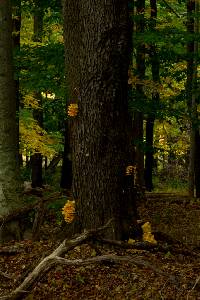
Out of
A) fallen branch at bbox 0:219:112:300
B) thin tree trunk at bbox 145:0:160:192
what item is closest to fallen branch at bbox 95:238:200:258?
fallen branch at bbox 0:219:112:300

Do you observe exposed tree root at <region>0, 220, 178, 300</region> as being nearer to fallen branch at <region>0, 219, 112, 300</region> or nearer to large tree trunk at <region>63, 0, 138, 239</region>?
fallen branch at <region>0, 219, 112, 300</region>

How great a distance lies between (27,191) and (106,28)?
3631 mm

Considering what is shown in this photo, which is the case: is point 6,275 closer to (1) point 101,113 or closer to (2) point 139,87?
(1) point 101,113

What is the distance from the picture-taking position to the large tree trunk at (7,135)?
758 centimetres

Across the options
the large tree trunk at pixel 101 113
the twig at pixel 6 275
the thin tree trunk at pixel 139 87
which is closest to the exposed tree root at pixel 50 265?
the twig at pixel 6 275

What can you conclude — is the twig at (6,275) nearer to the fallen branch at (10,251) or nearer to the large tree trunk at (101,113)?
the fallen branch at (10,251)

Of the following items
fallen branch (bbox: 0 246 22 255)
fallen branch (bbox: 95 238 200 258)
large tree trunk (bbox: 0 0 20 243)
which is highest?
large tree trunk (bbox: 0 0 20 243)

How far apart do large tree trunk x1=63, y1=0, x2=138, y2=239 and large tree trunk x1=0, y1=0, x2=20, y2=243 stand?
6.66 ft

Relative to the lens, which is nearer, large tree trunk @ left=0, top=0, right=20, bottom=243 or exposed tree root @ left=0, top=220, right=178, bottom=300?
exposed tree root @ left=0, top=220, right=178, bottom=300

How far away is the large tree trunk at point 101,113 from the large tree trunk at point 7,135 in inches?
79.9

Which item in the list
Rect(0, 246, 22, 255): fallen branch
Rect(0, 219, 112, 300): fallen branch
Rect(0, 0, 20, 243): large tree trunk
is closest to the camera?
Rect(0, 219, 112, 300): fallen branch

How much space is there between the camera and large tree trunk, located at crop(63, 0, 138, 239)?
19.1ft

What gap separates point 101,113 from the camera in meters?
5.84

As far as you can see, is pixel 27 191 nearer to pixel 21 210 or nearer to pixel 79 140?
pixel 21 210
